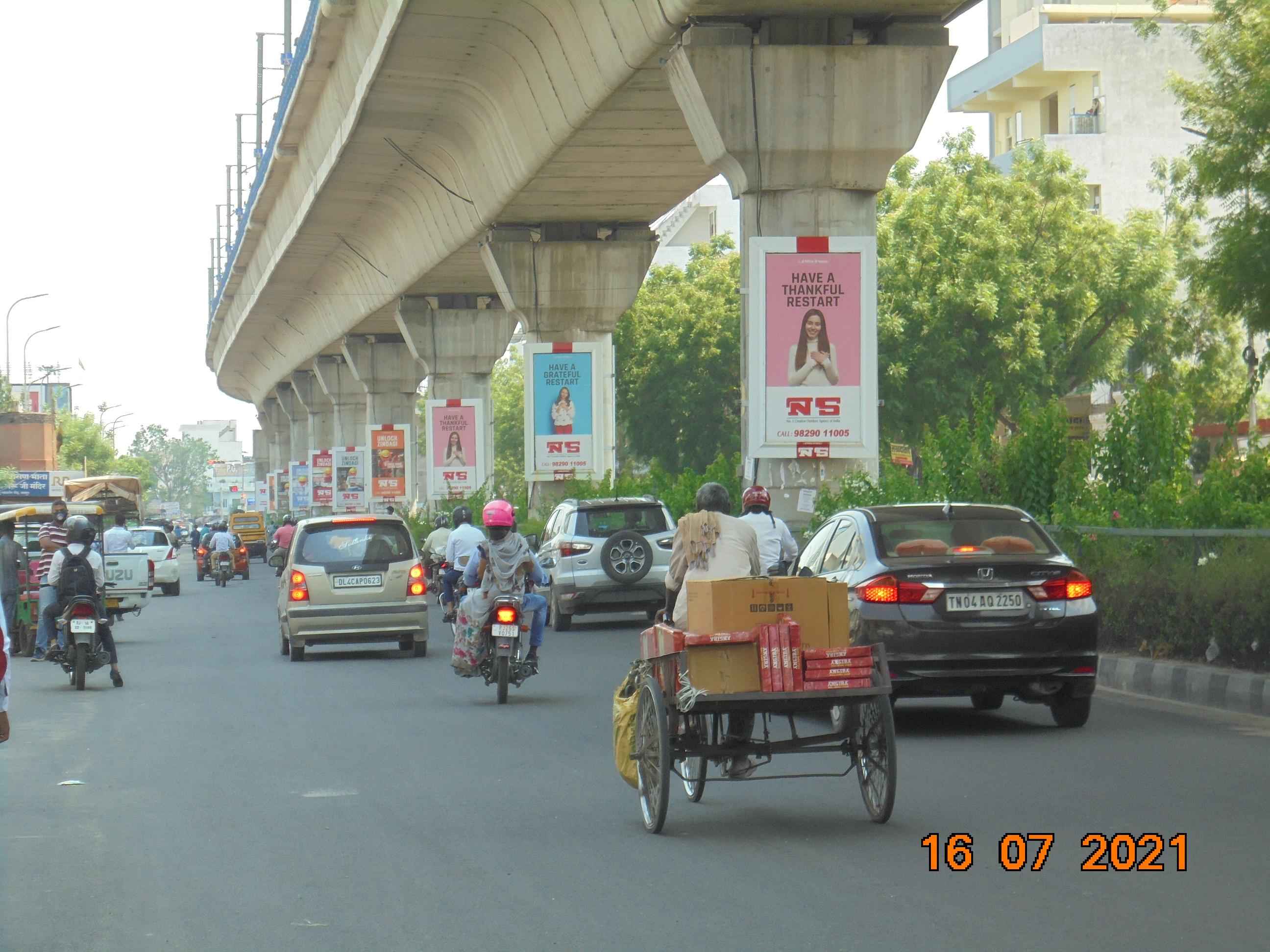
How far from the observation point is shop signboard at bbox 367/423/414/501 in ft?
164

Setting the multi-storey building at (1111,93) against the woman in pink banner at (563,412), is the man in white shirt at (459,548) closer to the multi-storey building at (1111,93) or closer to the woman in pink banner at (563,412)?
the woman in pink banner at (563,412)

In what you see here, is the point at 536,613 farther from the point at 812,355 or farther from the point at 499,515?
the point at 812,355

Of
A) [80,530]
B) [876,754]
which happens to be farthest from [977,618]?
[80,530]

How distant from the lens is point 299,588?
19.0m

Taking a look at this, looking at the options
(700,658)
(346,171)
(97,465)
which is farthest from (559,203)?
(97,465)

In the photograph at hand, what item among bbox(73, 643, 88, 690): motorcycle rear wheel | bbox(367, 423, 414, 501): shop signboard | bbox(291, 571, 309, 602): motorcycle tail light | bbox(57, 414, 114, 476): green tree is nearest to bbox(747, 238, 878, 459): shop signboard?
bbox(291, 571, 309, 602): motorcycle tail light

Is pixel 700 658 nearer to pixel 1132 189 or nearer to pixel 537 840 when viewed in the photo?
pixel 537 840

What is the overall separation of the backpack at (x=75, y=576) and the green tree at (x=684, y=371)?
130ft

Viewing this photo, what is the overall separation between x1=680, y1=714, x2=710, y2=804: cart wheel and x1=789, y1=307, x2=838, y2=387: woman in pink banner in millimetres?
10273

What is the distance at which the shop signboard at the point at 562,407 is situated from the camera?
1273 inches

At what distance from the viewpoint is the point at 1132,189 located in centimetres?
6169

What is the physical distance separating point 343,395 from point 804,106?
47.1m

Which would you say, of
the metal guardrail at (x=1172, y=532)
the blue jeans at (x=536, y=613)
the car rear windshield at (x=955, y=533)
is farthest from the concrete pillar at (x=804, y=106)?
the car rear windshield at (x=955, y=533)

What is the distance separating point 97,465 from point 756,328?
440 ft
